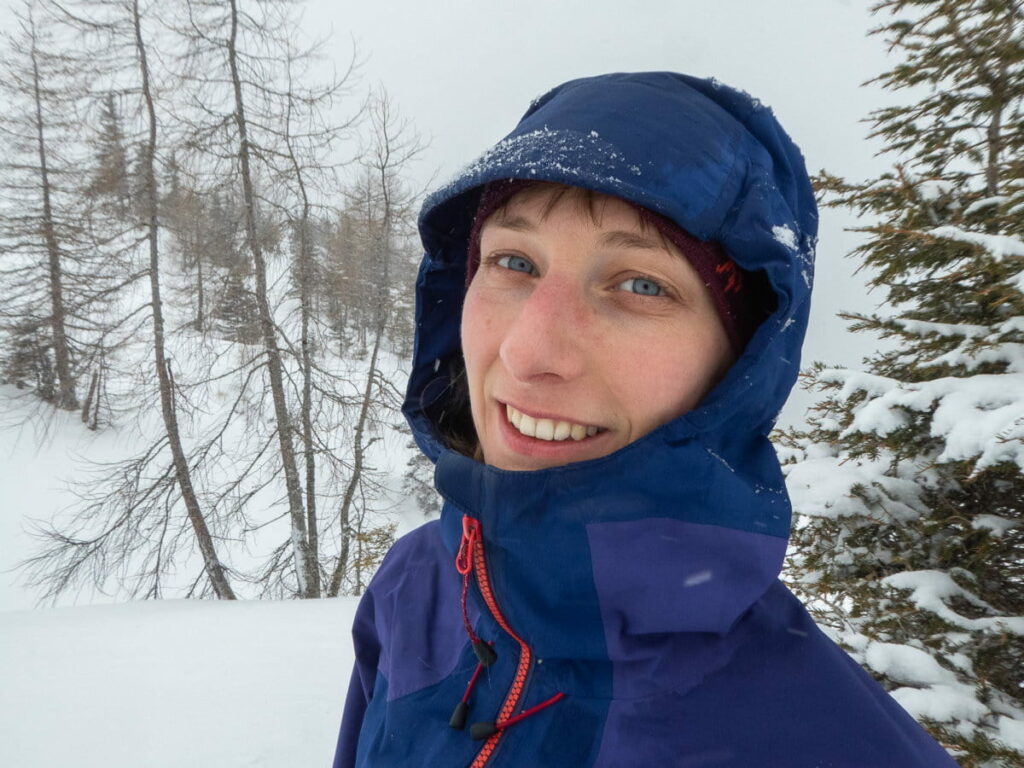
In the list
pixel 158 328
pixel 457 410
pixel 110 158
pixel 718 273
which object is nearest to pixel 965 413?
pixel 718 273

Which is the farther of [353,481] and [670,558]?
[353,481]

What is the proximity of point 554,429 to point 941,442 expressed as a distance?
2.59m

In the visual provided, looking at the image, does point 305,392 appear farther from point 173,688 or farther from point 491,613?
point 491,613

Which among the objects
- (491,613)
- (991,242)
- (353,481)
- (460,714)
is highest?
(991,242)

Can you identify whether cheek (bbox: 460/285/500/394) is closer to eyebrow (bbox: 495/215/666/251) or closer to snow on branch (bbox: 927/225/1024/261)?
eyebrow (bbox: 495/215/666/251)

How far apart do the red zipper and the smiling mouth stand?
0.23 m

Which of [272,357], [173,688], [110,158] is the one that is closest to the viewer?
[173,688]

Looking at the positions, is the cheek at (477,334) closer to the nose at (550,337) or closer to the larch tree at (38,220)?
the nose at (550,337)

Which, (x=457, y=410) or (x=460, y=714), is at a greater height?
(x=457, y=410)

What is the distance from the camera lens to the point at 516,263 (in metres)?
1.10

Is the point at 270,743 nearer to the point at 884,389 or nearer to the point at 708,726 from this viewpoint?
the point at 708,726

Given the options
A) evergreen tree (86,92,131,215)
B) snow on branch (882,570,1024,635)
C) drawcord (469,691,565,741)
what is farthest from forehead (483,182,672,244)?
evergreen tree (86,92,131,215)

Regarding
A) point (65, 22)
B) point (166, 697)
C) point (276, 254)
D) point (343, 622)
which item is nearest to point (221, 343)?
point (276, 254)

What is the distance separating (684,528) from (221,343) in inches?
413
